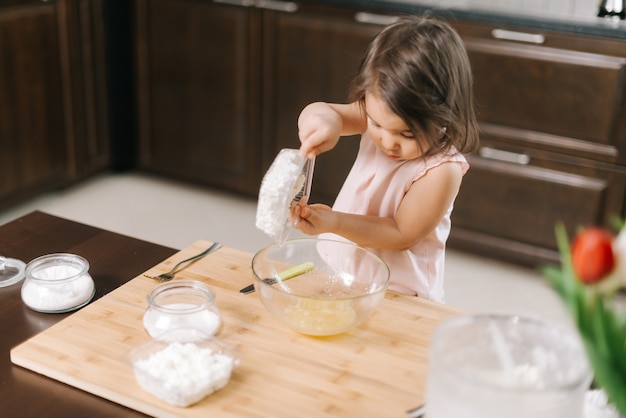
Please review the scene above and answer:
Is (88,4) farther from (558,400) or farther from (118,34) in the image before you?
(558,400)

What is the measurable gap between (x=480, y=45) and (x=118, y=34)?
158cm

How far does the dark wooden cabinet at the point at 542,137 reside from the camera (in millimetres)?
2738

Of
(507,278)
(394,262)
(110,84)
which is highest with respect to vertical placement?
(394,262)

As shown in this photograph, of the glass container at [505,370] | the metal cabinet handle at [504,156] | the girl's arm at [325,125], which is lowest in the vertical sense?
the metal cabinet handle at [504,156]

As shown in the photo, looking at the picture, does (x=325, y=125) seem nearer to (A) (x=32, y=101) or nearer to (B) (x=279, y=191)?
(B) (x=279, y=191)

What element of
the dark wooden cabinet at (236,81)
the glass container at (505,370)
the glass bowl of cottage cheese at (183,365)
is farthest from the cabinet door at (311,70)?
the glass container at (505,370)

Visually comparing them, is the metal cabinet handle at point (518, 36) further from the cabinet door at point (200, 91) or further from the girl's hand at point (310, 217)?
the girl's hand at point (310, 217)

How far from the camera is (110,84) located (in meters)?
3.60

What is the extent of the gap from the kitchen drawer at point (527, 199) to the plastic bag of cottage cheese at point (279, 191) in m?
1.77

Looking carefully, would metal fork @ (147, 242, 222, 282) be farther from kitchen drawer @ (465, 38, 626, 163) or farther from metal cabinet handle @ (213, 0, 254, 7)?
metal cabinet handle @ (213, 0, 254, 7)

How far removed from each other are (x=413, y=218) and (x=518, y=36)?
4.89 feet

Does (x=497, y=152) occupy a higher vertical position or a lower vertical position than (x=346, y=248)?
lower

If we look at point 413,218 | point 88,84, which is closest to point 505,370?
point 413,218

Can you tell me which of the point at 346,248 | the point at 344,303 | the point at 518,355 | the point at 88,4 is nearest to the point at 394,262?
the point at 346,248
